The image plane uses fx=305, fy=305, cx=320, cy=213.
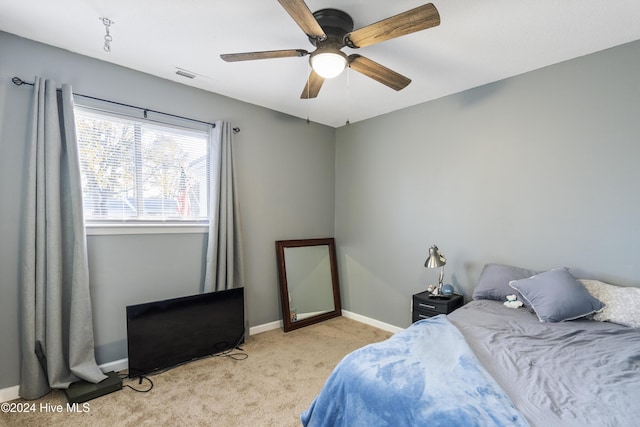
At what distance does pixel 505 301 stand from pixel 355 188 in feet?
6.97

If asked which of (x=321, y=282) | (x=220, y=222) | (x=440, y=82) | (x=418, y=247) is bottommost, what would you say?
(x=321, y=282)

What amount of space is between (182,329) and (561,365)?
2.61 metres

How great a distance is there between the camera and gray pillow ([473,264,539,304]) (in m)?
2.44

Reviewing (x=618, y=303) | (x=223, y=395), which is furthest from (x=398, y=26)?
(x=223, y=395)

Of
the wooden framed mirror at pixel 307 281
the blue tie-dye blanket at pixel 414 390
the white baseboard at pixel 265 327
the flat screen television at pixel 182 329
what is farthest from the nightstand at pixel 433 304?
the flat screen television at pixel 182 329

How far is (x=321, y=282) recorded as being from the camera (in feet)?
12.9

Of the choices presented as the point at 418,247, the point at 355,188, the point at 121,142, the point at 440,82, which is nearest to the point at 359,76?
the point at 440,82

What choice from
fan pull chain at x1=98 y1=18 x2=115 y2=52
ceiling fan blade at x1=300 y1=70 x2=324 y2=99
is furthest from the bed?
fan pull chain at x1=98 y1=18 x2=115 y2=52

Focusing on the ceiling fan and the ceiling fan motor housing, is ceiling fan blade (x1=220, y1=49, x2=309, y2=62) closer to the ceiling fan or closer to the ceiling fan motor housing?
the ceiling fan

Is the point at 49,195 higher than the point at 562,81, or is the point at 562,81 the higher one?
the point at 562,81

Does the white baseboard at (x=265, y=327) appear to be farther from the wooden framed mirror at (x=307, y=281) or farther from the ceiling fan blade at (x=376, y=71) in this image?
the ceiling fan blade at (x=376, y=71)

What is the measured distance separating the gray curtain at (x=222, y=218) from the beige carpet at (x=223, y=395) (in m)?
0.75

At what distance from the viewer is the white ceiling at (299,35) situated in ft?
5.96

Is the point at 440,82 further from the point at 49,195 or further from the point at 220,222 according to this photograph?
the point at 49,195
